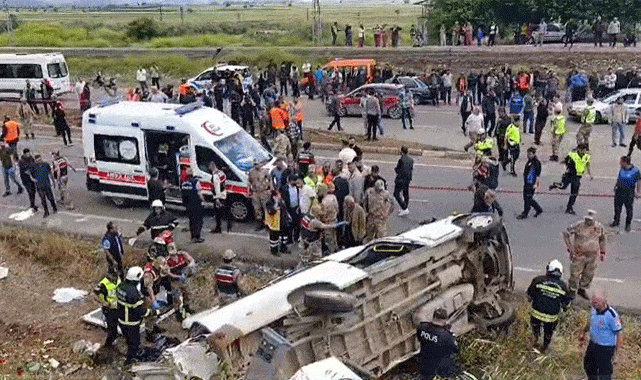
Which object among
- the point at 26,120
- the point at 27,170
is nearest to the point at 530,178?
the point at 27,170

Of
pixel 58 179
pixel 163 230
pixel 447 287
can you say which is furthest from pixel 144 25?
pixel 447 287

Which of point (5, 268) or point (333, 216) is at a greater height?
point (333, 216)

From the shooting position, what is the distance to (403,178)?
15008mm

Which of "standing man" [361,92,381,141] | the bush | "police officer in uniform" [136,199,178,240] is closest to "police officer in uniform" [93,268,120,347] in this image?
"police officer in uniform" [136,199,178,240]

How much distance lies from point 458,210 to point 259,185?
163 inches

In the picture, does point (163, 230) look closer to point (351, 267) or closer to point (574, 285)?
point (351, 267)

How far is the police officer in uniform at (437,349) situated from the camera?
8.23 metres

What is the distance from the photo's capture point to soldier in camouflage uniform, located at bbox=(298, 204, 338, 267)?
41.4 feet

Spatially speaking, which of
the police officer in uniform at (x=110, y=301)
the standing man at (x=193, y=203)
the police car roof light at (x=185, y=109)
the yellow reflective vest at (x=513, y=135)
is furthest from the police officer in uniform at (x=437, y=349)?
the yellow reflective vest at (x=513, y=135)

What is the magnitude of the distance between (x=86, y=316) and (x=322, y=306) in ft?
16.6

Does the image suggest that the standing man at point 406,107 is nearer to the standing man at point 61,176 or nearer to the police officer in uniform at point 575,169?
the police officer in uniform at point 575,169

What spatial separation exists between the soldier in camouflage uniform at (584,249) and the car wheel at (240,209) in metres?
6.19

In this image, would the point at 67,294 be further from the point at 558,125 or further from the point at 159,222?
the point at 558,125

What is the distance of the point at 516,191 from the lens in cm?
1647
